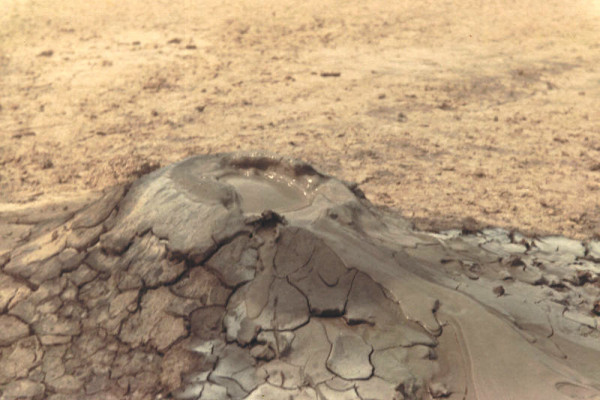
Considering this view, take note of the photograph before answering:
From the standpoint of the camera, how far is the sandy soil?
4168 mm

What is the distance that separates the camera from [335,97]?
5.61 meters

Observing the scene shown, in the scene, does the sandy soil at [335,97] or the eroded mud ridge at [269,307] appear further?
the sandy soil at [335,97]

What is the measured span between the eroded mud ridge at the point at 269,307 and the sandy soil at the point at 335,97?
118cm

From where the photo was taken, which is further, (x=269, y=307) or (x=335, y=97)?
(x=335, y=97)

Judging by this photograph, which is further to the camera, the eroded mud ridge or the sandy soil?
the sandy soil

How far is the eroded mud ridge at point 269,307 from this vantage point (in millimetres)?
2102

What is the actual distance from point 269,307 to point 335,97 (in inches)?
144

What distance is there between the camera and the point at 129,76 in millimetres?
6035

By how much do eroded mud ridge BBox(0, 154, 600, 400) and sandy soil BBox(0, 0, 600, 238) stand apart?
1.18 m

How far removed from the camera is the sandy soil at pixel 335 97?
164 inches

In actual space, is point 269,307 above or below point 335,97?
above

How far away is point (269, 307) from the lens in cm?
227

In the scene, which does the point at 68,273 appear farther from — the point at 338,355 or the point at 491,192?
the point at 491,192

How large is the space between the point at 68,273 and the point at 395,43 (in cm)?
533
